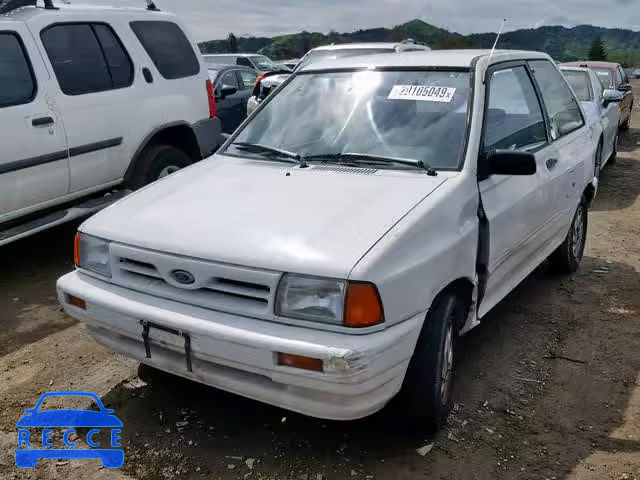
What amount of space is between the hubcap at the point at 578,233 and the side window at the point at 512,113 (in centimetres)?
112

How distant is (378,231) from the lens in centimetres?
256

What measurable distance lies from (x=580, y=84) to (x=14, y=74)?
7.11m

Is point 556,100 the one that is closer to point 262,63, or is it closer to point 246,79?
point 246,79

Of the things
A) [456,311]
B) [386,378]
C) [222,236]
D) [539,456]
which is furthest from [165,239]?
[539,456]

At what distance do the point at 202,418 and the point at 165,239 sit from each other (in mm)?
974

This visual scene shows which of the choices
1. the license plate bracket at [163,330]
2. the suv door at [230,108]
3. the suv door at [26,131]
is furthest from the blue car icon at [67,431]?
the suv door at [230,108]

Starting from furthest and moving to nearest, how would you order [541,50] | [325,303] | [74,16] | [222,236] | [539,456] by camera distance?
[74,16], [541,50], [539,456], [222,236], [325,303]

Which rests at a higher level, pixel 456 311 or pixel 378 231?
pixel 378 231

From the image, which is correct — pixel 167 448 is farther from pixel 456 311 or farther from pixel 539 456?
pixel 539 456

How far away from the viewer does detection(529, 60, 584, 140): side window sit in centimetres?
434

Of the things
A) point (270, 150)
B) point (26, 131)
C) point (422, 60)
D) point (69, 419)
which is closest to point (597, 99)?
point (422, 60)

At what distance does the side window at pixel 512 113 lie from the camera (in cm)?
351

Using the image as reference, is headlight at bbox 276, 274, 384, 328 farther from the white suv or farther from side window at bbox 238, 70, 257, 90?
side window at bbox 238, 70, 257, 90

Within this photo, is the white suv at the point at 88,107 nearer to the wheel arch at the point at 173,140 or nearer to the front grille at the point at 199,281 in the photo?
the wheel arch at the point at 173,140
